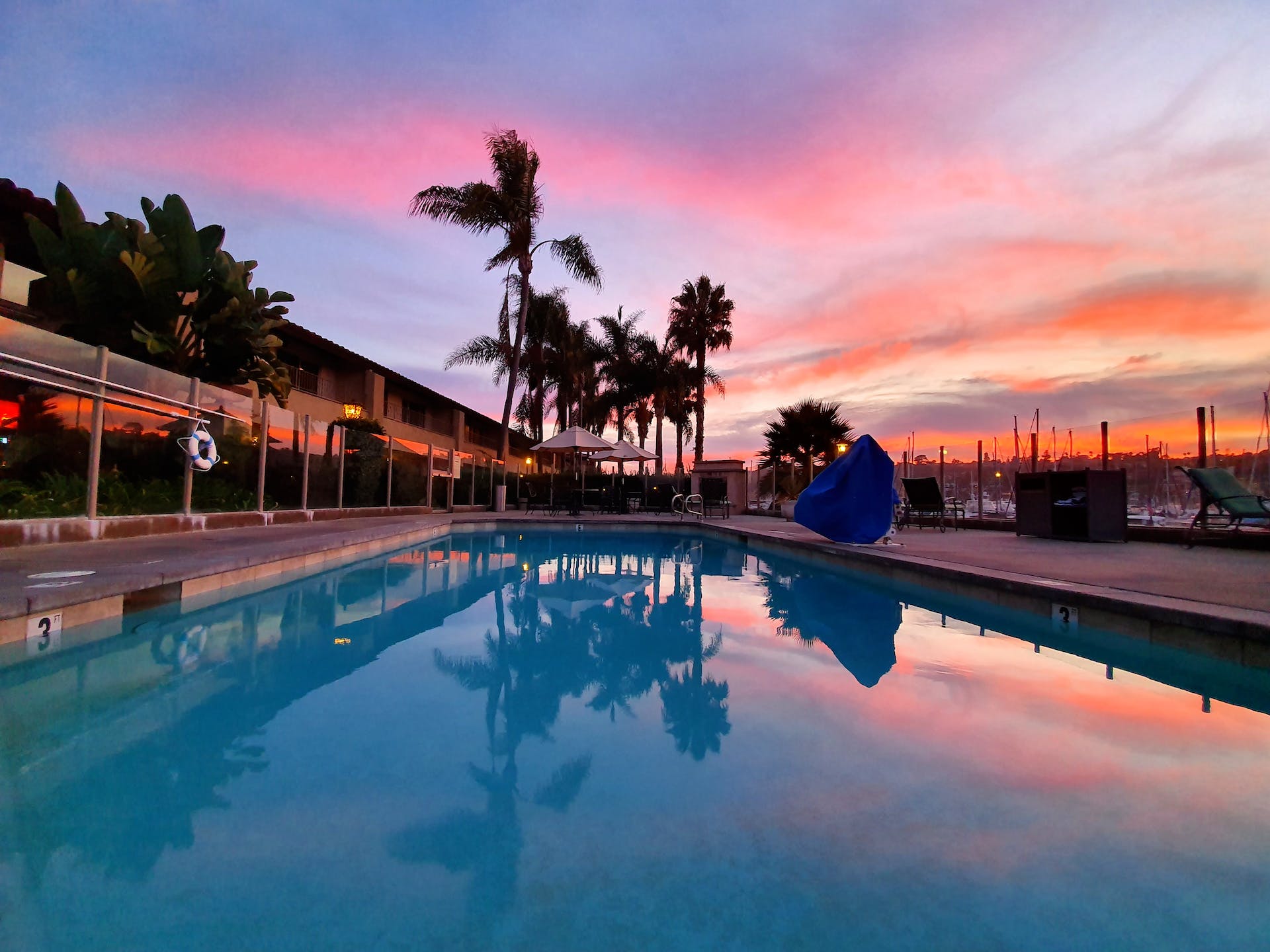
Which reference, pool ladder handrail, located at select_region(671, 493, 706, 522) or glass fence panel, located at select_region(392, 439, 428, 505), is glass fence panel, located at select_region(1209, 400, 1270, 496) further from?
glass fence panel, located at select_region(392, 439, 428, 505)

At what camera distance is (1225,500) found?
7.61 metres

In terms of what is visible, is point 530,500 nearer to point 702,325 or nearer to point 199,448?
point 702,325

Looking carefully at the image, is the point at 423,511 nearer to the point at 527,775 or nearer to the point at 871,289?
the point at 871,289

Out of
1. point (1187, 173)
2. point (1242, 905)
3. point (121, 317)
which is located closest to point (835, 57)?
point (1187, 173)

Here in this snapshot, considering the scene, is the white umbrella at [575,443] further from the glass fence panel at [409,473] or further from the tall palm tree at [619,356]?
the tall palm tree at [619,356]

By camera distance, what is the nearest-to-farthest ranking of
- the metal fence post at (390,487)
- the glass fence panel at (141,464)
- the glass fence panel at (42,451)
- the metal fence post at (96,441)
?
the glass fence panel at (42,451) → the metal fence post at (96,441) → the glass fence panel at (141,464) → the metal fence post at (390,487)

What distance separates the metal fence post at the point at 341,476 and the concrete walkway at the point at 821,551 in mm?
3522

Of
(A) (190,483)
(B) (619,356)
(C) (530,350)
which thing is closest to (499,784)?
(A) (190,483)

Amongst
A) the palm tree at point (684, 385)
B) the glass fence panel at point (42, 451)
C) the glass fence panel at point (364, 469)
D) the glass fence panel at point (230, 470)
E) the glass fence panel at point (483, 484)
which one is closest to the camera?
the glass fence panel at point (42, 451)

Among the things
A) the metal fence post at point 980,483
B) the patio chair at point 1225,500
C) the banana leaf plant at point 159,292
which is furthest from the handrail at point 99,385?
the metal fence post at point 980,483

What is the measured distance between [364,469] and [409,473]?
7.35ft

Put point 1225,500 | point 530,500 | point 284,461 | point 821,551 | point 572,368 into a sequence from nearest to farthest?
point 1225,500
point 821,551
point 284,461
point 530,500
point 572,368

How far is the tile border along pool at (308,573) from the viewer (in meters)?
3.47

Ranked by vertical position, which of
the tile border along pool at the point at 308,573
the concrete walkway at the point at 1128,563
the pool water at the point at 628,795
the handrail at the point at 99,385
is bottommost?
the pool water at the point at 628,795
